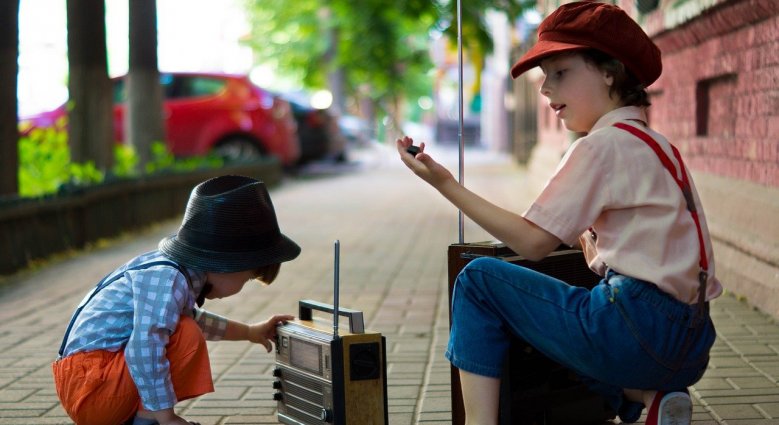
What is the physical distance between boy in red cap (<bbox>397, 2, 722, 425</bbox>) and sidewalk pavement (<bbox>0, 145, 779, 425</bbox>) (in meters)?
1.01

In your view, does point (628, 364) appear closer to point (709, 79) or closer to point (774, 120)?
point (774, 120)

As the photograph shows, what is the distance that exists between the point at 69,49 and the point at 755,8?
7514 mm

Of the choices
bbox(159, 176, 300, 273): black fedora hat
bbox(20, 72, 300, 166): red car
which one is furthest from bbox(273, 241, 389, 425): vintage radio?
bbox(20, 72, 300, 166): red car

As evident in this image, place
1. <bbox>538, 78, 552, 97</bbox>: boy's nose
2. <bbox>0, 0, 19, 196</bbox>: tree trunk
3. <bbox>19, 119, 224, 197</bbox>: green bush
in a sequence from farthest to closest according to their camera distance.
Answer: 1. <bbox>19, 119, 224, 197</bbox>: green bush
2. <bbox>0, 0, 19, 196</bbox>: tree trunk
3. <bbox>538, 78, 552, 97</bbox>: boy's nose

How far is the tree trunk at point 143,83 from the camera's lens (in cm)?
1370

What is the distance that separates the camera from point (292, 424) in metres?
3.72

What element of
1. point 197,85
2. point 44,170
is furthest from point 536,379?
point 197,85

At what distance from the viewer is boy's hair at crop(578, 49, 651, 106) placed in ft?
10.4

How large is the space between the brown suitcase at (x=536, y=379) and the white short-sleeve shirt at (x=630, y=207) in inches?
15.3

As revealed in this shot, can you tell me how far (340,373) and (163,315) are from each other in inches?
20.9

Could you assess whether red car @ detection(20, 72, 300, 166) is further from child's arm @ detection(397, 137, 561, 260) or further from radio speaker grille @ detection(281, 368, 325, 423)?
child's arm @ detection(397, 137, 561, 260)

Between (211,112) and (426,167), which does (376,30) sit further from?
(426,167)

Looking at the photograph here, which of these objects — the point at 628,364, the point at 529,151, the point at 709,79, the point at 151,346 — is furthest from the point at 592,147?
the point at 529,151

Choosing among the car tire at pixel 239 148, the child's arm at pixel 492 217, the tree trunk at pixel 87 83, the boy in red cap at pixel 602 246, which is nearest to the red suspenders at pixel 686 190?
the boy in red cap at pixel 602 246
